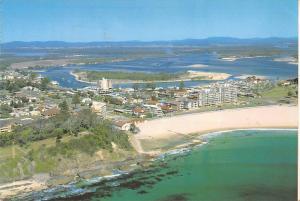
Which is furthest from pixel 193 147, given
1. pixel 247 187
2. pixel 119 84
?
pixel 119 84

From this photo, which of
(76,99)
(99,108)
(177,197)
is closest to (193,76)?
(99,108)

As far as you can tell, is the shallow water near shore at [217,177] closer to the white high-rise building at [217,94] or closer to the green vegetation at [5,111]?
the white high-rise building at [217,94]

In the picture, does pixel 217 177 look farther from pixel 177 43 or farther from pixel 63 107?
pixel 63 107

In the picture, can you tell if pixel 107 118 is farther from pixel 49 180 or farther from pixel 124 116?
pixel 49 180

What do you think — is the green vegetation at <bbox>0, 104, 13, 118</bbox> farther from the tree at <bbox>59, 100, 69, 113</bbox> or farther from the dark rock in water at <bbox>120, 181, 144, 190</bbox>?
the dark rock in water at <bbox>120, 181, 144, 190</bbox>

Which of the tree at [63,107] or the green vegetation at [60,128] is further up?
the tree at [63,107]

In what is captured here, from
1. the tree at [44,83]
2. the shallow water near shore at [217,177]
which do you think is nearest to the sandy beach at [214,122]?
the shallow water near shore at [217,177]
